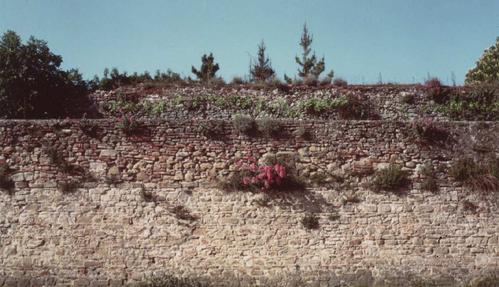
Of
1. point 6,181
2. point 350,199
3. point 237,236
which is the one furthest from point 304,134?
point 6,181

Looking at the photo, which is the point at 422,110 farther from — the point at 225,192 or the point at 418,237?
the point at 225,192

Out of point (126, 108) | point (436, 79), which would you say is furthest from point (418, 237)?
point (126, 108)

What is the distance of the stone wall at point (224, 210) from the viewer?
991 centimetres

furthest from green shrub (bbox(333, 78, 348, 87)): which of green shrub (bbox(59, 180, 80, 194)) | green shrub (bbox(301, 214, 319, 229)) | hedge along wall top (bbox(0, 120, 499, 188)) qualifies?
green shrub (bbox(59, 180, 80, 194))

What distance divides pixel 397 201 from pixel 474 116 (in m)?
7.31

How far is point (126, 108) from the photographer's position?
16.2 meters

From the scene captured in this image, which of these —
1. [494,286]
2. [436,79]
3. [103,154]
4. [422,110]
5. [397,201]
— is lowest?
[494,286]

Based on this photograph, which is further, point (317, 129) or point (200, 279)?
point (317, 129)

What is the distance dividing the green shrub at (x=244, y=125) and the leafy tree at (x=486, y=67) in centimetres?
2102

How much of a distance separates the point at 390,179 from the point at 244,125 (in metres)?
3.30

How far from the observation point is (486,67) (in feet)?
92.0

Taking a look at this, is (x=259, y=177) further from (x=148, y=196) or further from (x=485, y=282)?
(x=485, y=282)

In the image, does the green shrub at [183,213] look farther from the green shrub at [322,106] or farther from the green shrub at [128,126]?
the green shrub at [322,106]

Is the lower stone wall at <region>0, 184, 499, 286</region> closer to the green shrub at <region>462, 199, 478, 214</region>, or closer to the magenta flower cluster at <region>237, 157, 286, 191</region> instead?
the green shrub at <region>462, 199, 478, 214</region>
